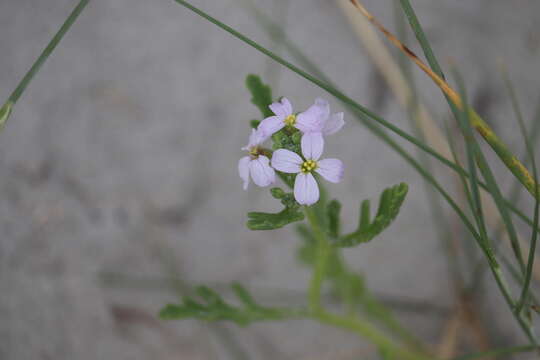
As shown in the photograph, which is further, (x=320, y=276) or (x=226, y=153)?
(x=226, y=153)

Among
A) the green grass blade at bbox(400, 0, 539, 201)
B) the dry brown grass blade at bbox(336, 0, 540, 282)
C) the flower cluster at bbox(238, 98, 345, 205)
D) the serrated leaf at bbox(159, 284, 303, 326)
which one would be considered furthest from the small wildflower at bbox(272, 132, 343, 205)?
the dry brown grass blade at bbox(336, 0, 540, 282)

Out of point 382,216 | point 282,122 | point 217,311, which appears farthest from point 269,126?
point 217,311

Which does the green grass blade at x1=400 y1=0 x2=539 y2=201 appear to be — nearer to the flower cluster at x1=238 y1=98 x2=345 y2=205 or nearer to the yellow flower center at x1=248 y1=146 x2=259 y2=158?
the flower cluster at x1=238 y1=98 x2=345 y2=205

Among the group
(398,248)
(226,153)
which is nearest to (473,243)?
(398,248)

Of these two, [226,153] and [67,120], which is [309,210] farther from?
[67,120]

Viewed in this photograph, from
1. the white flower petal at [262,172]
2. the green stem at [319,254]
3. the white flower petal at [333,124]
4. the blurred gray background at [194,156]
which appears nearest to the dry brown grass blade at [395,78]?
the blurred gray background at [194,156]

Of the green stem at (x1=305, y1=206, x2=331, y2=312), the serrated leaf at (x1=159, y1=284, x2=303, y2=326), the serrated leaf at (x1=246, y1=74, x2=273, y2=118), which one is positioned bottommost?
the serrated leaf at (x1=159, y1=284, x2=303, y2=326)

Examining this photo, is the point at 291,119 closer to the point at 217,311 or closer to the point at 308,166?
the point at 308,166
